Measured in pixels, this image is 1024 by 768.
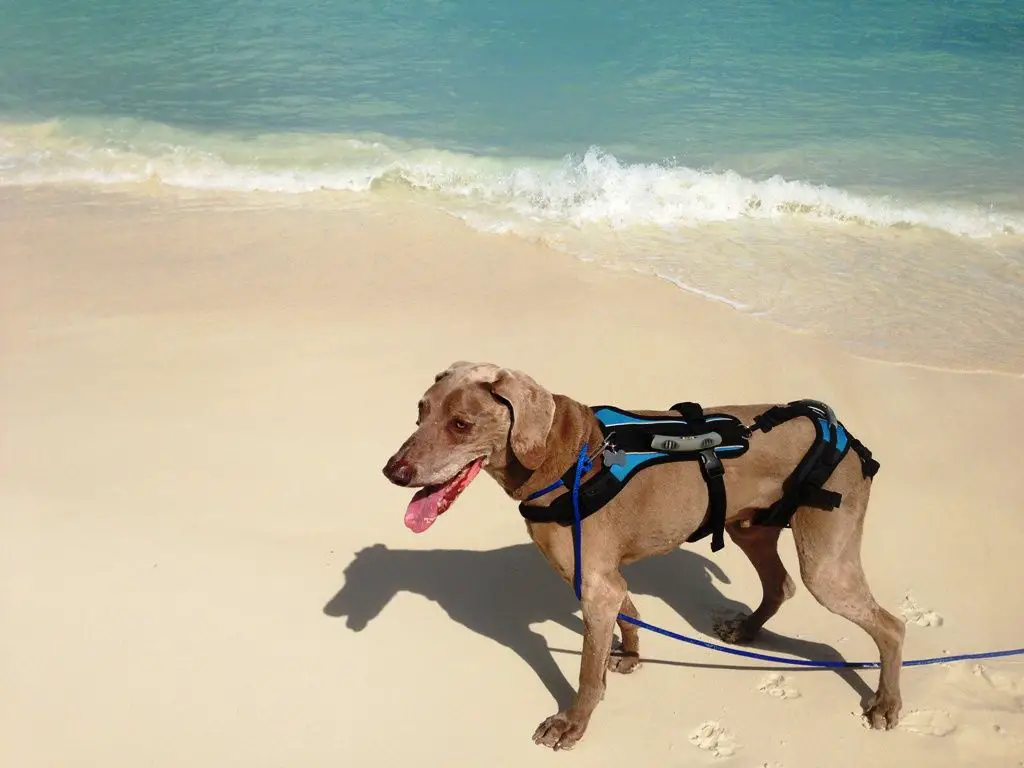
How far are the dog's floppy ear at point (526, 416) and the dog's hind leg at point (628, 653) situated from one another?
1.18m

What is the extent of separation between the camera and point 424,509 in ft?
13.3

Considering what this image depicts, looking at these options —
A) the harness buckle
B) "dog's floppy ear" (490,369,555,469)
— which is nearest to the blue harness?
the harness buckle

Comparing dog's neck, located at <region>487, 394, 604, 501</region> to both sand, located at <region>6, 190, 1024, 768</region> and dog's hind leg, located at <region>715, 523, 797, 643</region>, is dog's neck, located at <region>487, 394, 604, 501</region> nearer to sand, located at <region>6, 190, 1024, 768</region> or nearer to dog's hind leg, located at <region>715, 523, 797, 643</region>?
dog's hind leg, located at <region>715, 523, 797, 643</region>

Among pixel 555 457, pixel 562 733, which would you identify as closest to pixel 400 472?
pixel 555 457

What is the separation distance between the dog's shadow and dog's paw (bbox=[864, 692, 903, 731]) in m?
0.26

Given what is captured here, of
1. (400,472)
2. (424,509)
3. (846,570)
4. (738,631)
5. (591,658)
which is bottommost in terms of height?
(738,631)

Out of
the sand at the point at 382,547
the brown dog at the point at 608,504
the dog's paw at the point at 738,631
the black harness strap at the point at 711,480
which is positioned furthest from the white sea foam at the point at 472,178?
the brown dog at the point at 608,504

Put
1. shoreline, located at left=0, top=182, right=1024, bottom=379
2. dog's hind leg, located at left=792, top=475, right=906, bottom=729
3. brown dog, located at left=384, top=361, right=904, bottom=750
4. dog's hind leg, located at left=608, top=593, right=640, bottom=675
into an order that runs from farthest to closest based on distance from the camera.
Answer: shoreline, located at left=0, top=182, right=1024, bottom=379, dog's hind leg, located at left=608, top=593, right=640, bottom=675, dog's hind leg, located at left=792, top=475, right=906, bottom=729, brown dog, located at left=384, top=361, right=904, bottom=750

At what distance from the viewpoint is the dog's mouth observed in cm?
402

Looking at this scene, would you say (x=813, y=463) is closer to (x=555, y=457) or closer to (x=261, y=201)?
(x=555, y=457)

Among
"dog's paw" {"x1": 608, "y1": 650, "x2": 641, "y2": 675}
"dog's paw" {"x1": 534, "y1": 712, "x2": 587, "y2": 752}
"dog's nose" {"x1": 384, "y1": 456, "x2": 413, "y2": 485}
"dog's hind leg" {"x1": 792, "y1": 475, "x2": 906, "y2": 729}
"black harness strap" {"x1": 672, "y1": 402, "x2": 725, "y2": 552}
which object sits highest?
"dog's nose" {"x1": 384, "y1": 456, "x2": 413, "y2": 485}

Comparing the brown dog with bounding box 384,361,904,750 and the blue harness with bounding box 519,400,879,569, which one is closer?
the brown dog with bounding box 384,361,904,750

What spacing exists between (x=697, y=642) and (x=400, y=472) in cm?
187

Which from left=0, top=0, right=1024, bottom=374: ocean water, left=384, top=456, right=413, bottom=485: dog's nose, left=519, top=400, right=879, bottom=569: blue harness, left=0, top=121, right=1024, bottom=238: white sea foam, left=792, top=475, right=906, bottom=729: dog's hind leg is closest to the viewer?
left=384, top=456, right=413, bottom=485: dog's nose
